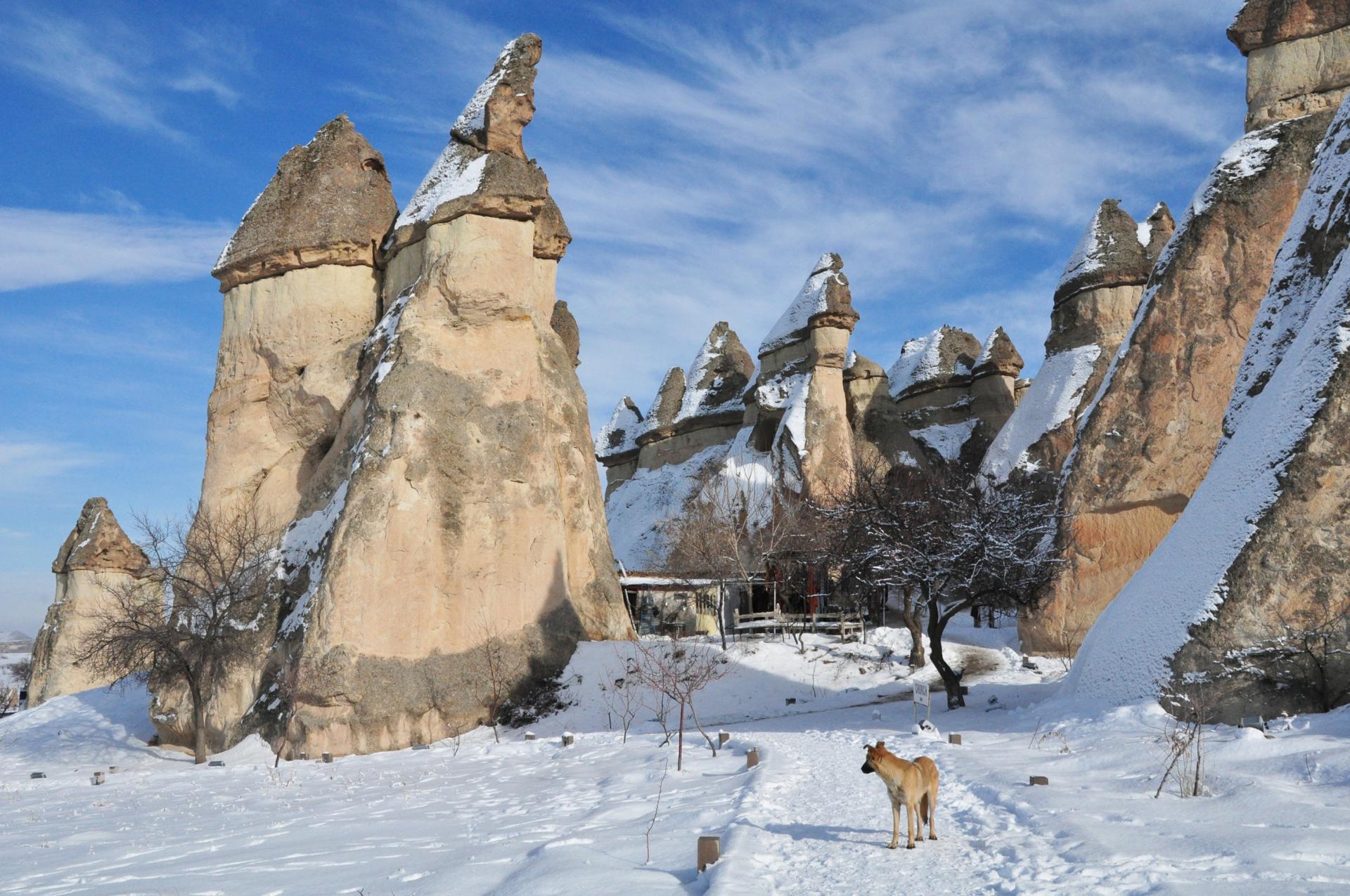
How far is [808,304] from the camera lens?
36.4 m

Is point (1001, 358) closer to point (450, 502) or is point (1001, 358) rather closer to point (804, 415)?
point (804, 415)

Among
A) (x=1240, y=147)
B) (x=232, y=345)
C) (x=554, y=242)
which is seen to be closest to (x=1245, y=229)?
(x=1240, y=147)

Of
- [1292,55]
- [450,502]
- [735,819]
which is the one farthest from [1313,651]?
[1292,55]

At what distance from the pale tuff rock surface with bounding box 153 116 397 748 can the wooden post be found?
1796 cm

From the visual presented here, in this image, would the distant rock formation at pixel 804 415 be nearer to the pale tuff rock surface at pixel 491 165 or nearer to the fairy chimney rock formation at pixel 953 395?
the fairy chimney rock formation at pixel 953 395

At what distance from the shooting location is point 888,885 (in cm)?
550

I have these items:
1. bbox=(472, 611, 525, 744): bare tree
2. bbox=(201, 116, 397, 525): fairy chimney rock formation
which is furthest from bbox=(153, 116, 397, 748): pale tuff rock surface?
bbox=(472, 611, 525, 744): bare tree

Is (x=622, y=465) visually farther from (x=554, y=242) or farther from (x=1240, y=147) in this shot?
(x=1240, y=147)

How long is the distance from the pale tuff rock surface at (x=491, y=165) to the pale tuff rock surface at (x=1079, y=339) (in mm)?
15093

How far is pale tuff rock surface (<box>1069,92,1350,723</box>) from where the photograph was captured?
402 inches

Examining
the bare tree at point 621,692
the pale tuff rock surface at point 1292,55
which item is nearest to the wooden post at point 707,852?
the bare tree at point 621,692

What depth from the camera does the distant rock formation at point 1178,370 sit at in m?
19.5

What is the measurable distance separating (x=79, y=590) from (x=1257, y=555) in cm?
3429

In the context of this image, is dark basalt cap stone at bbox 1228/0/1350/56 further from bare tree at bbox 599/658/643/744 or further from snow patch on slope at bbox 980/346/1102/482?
bare tree at bbox 599/658/643/744
